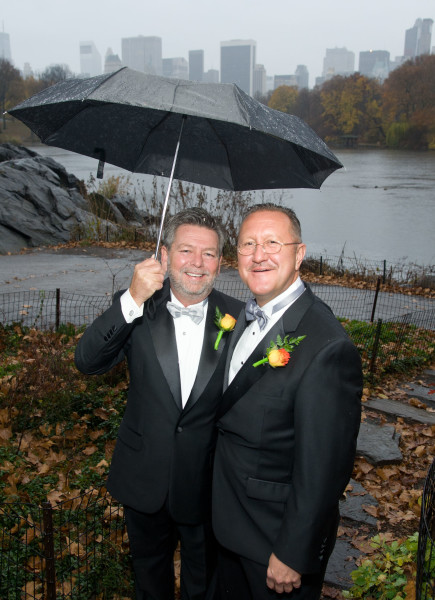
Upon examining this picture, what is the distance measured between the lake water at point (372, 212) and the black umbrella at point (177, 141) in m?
11.3

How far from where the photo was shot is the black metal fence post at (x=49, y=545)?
2.86 metres

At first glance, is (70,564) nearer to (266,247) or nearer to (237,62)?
(266,247)

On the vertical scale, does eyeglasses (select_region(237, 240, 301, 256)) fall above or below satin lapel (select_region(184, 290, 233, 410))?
above

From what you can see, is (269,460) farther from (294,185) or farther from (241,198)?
(241,198)

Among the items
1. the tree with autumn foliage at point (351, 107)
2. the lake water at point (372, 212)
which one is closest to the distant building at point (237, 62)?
the tree with autumn foliage at point (351, 107)

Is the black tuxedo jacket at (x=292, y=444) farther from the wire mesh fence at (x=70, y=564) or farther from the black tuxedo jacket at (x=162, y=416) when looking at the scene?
the wire mesh fence at (x=70, y=564)

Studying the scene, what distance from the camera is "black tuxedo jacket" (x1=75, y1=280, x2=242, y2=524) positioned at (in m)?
2.79

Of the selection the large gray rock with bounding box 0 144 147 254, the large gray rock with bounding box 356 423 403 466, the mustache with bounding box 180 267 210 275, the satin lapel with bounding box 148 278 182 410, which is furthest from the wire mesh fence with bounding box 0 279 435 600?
the large gray rock with bounding box 0 144 147 254

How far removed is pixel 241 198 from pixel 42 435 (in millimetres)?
12336

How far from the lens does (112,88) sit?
2633 mm

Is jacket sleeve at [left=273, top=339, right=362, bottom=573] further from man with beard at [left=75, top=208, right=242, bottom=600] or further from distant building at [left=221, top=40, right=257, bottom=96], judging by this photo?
distant building at [left=221, top=40, right=257, bottom=96]

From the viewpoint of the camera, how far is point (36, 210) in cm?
1827

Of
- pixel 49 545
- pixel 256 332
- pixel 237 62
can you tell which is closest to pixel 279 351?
pixel 256 332

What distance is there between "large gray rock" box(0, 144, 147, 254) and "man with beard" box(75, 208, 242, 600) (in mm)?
13871
